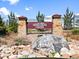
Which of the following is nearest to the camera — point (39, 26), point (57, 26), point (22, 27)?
point (39, 26)

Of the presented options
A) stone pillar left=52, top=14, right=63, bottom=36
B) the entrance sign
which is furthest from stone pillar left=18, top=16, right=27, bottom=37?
stone pillar left=52, top=14, right=63, bottom=36

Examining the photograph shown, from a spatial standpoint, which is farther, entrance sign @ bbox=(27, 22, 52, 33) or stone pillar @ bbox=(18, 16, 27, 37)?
stone pillar @ bbox=(18, 16, 27, 37)

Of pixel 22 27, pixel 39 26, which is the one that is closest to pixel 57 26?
→ pixel 39 26

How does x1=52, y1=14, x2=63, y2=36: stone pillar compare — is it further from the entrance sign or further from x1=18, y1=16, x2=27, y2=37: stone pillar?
x1=18, y1=16, x2=27, y2=37: stone pillar

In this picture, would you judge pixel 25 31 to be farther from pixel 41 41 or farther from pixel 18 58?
pixel 18 58

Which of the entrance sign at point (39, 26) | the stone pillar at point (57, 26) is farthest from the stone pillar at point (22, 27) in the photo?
the stone pillar at point (57, 26)

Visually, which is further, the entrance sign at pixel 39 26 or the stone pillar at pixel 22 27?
the stone pillar at pixel 22 27

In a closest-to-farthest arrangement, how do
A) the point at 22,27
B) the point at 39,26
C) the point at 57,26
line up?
the point at 39,26
the point at 57,26
the point at 22,27

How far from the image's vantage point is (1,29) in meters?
24.2

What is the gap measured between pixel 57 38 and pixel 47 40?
674 millimetres

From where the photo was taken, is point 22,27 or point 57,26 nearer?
point 57,26

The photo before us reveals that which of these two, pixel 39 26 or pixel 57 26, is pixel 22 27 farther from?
pixel 57 26

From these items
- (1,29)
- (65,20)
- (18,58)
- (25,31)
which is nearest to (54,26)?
Result: (25,31)

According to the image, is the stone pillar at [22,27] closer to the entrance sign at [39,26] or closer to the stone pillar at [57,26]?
the entrance sign at [39,26]
